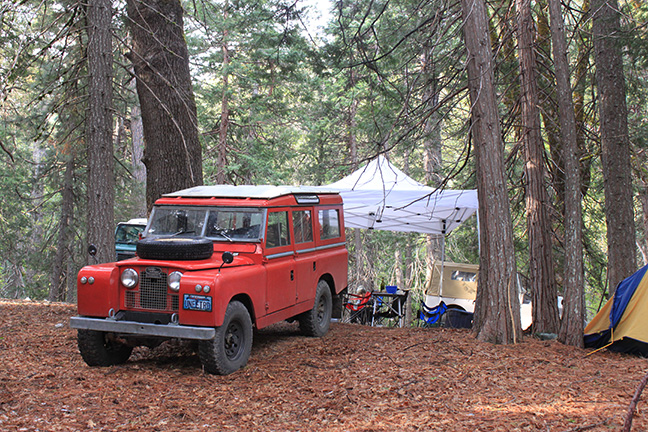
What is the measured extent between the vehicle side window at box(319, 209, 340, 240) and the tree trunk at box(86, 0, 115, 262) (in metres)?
3.34

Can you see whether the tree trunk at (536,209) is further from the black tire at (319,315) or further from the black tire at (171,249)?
the black tire at (171,249)

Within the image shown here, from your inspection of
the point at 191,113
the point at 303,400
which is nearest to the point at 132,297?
the point at 303,400

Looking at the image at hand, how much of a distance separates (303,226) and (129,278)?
114 inches

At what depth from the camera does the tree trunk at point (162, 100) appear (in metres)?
8.98

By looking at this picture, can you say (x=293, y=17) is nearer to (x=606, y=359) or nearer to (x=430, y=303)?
(x=606, y=359)

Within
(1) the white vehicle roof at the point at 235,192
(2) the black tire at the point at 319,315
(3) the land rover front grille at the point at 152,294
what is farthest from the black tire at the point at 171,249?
(2) the black tire at the point at 319,315

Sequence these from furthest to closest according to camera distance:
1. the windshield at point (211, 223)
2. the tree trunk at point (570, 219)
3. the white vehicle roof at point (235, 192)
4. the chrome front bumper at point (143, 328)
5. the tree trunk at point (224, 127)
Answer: the tree trunk at point (224, 127) → the tree trunk at point (570, 219) → the white vehicle roof at point (235, 192) → the windshield at point (211, 223) → the chrome front bumper at point (143, 328)

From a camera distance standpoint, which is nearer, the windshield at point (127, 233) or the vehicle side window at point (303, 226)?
the vehicle side window at point (303, 226)

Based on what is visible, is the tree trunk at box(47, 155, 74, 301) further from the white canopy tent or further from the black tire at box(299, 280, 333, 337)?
the black tire at box(299, 280, 333, 337)

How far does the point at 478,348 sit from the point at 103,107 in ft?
21.2

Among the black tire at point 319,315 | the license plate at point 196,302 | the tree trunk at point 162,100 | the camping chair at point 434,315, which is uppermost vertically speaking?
the tree trunk at point 162,100

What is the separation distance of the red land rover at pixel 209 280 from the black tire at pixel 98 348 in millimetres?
11

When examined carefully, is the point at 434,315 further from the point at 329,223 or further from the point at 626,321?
the point at 626,321

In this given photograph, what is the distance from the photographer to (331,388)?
18.0 ft
